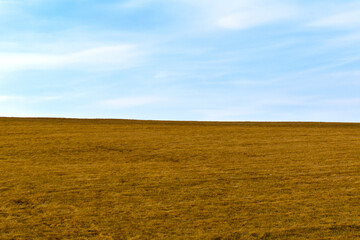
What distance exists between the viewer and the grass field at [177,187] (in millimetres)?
5891

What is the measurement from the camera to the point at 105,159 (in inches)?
422

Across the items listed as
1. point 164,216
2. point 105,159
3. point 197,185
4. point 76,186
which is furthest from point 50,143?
point 164,216

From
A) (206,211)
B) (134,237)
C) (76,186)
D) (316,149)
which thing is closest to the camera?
(134,237)

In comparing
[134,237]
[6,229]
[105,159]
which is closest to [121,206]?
[134,237]

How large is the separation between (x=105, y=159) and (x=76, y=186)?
2.75m

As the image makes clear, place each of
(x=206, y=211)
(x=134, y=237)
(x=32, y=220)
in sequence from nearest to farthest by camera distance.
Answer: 1. (x=134, y=237)
2. (x=32, y=220)
3. (x=206, y=211)

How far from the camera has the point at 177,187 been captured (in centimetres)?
793

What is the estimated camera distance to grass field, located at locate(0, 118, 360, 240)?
5.89 metres

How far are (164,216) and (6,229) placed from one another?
7.98 feet

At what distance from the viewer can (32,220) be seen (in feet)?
20.2

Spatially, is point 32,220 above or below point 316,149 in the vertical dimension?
below

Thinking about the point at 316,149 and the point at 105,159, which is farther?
the point at 316,149

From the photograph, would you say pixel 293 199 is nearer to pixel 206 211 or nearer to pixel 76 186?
pixel 206 211

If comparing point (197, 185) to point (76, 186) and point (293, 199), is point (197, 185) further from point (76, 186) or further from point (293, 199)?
point (76, 186)
